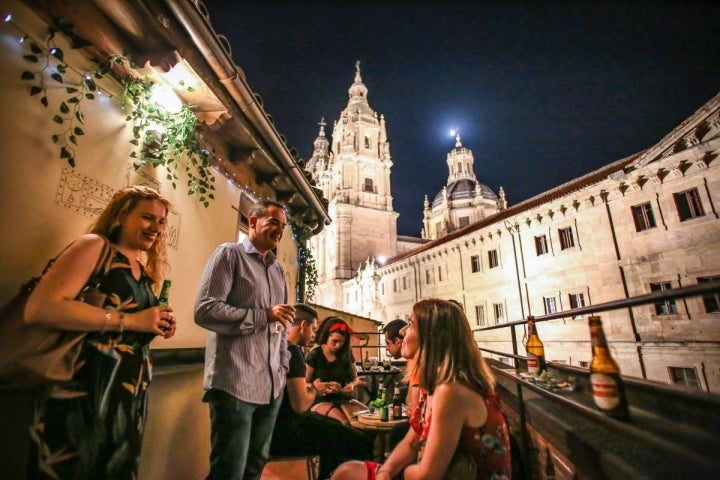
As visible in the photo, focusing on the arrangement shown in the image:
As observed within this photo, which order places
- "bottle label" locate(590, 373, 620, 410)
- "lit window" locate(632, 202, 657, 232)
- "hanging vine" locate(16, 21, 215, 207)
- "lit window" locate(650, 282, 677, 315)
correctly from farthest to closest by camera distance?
"lit window" locate(632, 202, 657, 232), "lit window" locate(650, 282, 677, 315), "hanging vine" locate(16, 21, 215, 207), "bottle label" locate(590, 373, 620, 410)

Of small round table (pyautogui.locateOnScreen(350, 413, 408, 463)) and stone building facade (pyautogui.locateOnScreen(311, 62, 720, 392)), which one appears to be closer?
small round table (pyautogui.locateOnScreen(350, 413, 408, 463))

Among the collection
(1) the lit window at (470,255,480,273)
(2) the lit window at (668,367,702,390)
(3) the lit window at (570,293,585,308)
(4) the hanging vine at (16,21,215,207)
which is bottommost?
(2) the lit window at (668,367,702,390)

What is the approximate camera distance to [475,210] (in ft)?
161

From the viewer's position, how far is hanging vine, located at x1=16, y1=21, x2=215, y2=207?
221 centimetres

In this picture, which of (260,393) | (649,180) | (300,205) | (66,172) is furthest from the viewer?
(649,180)

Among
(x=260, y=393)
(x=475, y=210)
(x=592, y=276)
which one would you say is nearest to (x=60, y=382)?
(x=260, y=393)

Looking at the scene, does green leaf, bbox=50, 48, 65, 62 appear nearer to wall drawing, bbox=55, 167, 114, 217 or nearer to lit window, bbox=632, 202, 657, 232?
wall drawing, bbox=55, 167, 114, 217

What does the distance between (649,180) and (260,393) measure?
19189mm

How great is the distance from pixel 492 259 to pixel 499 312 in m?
3.65

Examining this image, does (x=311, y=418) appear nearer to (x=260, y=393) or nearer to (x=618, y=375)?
(x=260, y=393)

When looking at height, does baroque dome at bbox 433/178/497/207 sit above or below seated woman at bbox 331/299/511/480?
above

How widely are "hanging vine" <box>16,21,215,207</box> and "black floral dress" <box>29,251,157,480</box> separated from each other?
4.25 feet

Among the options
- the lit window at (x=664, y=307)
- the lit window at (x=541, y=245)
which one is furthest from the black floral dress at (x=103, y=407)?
the lit window at (x=541, y=245)

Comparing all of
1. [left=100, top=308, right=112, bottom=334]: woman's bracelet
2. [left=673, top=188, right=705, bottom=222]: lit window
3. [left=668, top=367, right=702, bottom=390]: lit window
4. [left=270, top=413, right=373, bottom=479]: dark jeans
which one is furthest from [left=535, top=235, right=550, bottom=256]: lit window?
[left=100, top=308, right=112, bottom=334]: woman's bracelet
